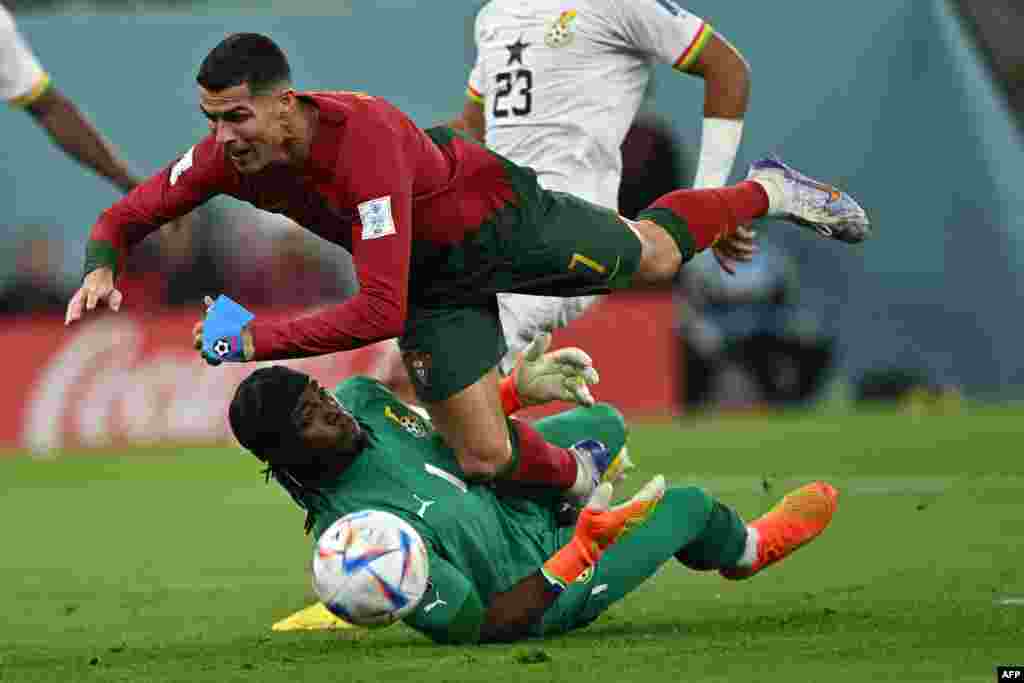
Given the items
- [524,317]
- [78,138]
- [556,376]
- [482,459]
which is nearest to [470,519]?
[482,459]

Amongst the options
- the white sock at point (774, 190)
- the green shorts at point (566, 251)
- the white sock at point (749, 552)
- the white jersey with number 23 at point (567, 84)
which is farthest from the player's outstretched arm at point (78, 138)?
the white sock at point (749, 552)

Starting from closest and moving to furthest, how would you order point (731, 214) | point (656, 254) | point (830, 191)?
point (656, 254)
point (731, 214)
point (830, 191)

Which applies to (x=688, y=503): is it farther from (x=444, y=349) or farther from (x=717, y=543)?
(x=444, y=349)

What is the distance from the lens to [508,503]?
748 centimetres

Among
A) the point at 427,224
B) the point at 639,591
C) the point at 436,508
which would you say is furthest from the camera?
the point at 639,591

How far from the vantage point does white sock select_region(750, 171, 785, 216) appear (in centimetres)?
809

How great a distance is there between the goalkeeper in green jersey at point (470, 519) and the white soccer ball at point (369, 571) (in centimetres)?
25

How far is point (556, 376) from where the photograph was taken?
321 inches

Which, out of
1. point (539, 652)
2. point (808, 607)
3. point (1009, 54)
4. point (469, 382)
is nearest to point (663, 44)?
point (469, 382)

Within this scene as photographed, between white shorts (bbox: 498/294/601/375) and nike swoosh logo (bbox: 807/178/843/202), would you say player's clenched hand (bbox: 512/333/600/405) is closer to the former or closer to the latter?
white shorts (bbox: 498/294/601/375)

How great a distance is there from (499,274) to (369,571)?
1637 millimetres

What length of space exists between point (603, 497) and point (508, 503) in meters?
0.83

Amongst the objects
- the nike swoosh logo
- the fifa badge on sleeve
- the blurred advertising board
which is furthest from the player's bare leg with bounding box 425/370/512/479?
the blurred advertising board

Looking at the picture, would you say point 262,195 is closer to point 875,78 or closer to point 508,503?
point 508,503
